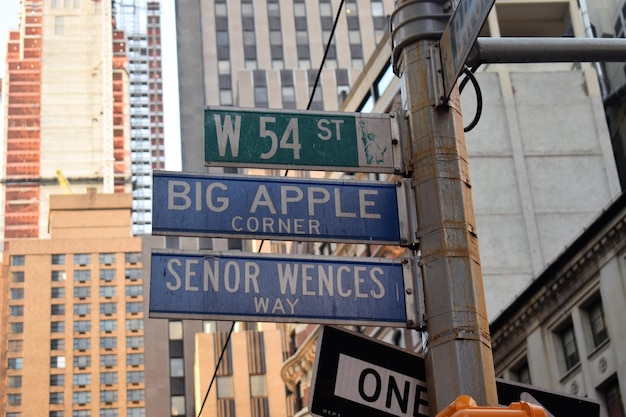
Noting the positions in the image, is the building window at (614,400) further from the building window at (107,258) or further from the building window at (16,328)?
the building window at (107,258)

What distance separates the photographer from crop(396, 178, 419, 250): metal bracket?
675cm

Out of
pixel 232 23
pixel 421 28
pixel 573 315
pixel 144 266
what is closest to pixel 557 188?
pixel 573 315

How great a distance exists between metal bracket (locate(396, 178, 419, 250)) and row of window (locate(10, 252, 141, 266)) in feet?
539

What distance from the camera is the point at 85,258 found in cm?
16812

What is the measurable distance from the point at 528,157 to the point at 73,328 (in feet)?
412

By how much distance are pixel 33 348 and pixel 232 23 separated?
197ft

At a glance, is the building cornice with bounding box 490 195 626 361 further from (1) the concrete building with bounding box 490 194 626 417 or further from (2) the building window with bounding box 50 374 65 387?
(2) the building window with bounding box 50 374 65 387

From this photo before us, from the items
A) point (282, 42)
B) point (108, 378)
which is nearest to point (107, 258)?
point (108, 378)

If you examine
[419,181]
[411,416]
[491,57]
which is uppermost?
[491,57]

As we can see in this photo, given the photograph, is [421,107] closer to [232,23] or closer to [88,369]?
[232,23]

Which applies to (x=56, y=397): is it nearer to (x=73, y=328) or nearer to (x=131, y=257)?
(x=73, y=328)

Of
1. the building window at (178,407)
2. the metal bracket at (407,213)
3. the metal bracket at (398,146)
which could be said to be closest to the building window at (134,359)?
the building window at (178,407)

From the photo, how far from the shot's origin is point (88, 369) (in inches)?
6447

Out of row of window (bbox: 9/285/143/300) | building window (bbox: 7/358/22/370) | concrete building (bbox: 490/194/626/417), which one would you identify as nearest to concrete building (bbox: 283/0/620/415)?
concrete building (bbox: 490/194/626/417)
